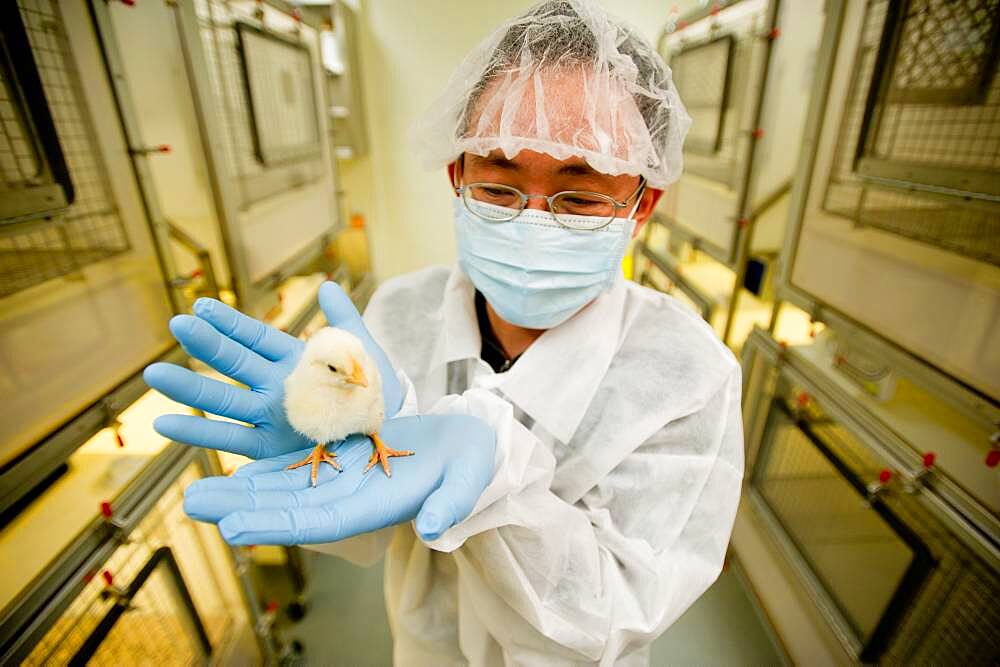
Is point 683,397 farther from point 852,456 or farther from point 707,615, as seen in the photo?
point 707,615

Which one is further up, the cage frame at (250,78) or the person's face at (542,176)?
the cage frame at (250,78)

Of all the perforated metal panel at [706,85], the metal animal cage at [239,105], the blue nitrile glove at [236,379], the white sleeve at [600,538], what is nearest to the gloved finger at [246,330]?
the blue nitrile glove at [236,379]

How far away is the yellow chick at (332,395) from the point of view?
75 cm

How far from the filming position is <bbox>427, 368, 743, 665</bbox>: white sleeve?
2.83ft

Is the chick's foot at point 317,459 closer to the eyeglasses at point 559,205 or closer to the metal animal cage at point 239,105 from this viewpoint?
the eyeglasses at point 559,205

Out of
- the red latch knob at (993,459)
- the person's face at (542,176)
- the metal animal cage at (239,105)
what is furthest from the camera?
the metal animal cage at (239,105)

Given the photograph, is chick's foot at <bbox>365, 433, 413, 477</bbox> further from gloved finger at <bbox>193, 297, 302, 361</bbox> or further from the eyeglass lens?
the eyeglass lens

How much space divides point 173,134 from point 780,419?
7.84ft

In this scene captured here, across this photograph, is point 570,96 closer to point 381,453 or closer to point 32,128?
point 381,453

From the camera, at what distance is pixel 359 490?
0.75 m

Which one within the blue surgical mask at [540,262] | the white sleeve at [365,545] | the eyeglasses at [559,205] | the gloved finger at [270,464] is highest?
the eyeglasses at [559,205]

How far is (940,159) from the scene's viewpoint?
46.0 inches

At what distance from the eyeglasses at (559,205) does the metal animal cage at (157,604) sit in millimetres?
1114

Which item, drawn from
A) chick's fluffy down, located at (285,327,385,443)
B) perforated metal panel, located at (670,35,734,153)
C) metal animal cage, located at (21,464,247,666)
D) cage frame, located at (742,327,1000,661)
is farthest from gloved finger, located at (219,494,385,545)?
perforated metal panel, located at (670,35,734,153)
